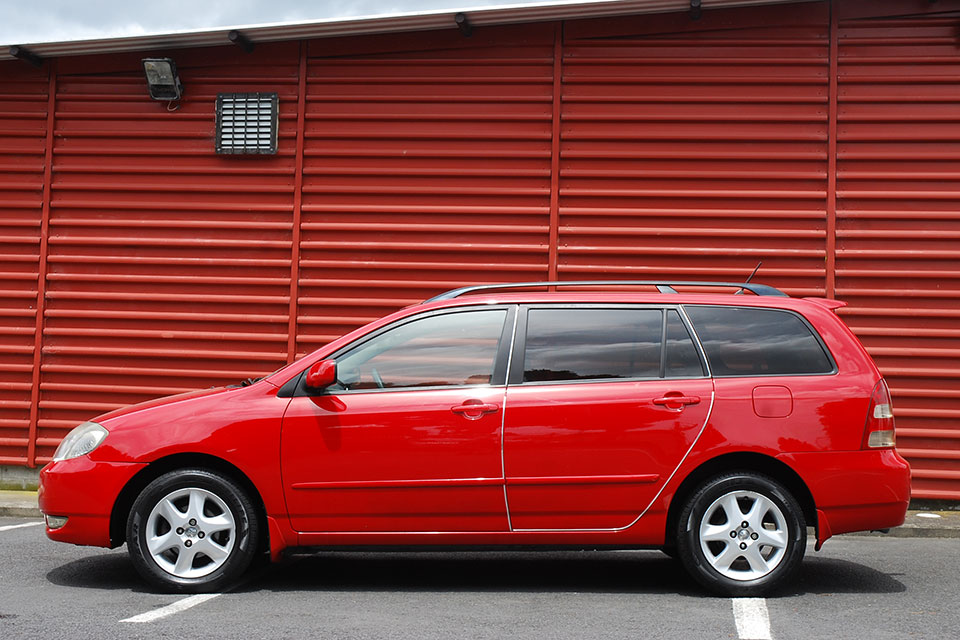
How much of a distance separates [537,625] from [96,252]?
657cm

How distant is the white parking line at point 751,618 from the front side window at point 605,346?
4.02 ft

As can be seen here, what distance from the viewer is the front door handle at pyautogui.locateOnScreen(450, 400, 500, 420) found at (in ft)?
18.1

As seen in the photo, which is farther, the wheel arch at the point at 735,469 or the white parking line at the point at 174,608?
the wheel arch at the point at 735,469

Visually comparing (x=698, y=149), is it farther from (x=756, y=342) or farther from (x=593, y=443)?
(x=593, y=443)

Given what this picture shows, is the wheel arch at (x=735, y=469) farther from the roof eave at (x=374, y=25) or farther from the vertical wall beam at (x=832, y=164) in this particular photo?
the roof eave at (x=374, y=25)

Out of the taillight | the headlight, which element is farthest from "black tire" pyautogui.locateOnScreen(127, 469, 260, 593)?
the taillight

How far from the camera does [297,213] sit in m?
9.54

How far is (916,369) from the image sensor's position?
8883mm

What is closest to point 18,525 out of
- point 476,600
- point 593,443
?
point 476,600

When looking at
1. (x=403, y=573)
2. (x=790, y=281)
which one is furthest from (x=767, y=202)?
(x=403, y=573)

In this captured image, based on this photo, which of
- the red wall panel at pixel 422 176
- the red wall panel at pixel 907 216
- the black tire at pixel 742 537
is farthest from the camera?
the red wall panel at pixel 422 176

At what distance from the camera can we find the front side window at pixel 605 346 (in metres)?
5.65

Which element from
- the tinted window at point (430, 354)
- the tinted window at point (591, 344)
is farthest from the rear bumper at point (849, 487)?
the tinted window at point (430, 354)

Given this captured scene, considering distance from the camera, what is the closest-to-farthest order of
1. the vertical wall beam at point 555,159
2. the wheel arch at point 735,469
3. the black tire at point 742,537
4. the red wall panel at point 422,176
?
the black tire at point 742,537 → the wheel arch at point 735,469 → the vertical wall beam at point 555,159 → the red wall panel at point 422,176
